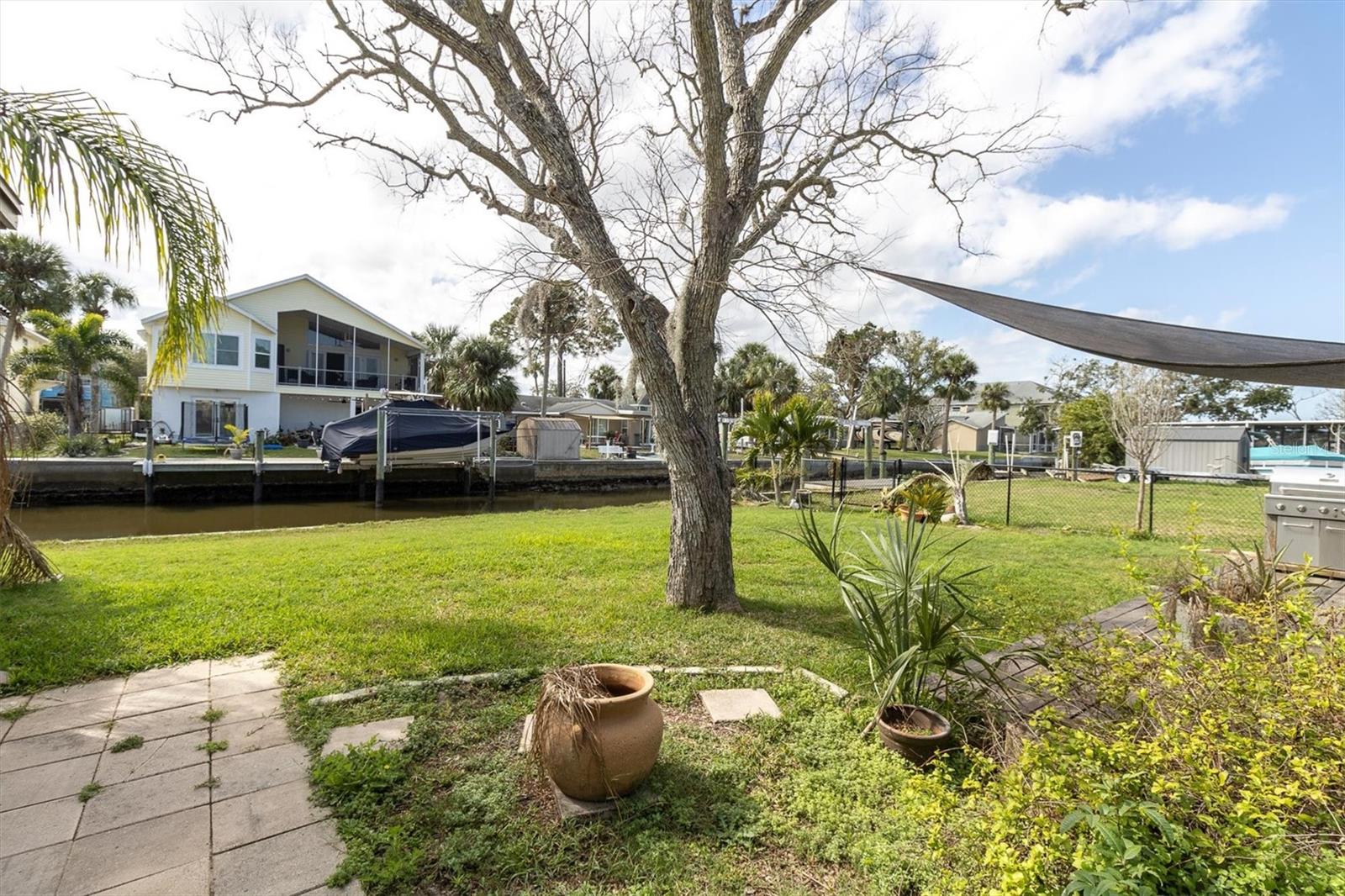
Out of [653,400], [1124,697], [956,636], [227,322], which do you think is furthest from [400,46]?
[227,322]

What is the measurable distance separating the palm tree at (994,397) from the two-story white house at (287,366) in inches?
1607

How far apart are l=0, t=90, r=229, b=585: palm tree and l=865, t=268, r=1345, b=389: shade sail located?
485 centimetres

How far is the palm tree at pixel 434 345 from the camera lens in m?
30.5

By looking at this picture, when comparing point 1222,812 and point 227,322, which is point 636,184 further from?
point 227,322

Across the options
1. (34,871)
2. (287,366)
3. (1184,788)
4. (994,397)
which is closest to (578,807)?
(34,871)

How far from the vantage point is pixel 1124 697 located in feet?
7.07

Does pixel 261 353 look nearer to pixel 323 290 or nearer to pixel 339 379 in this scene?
pixel 339 379

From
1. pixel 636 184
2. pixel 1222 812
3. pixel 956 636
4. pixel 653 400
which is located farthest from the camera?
pixel 636 184

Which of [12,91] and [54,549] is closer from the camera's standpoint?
[12,91]

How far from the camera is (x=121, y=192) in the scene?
3615 millimetres

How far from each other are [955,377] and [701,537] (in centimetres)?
4466

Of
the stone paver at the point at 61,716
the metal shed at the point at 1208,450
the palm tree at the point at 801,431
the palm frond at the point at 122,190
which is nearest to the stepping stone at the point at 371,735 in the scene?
the stone paver at the point at 61,716

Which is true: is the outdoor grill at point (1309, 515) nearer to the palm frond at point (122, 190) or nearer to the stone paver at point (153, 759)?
the stone paver at point (153, 759)

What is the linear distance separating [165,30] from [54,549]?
7069 millimetres
